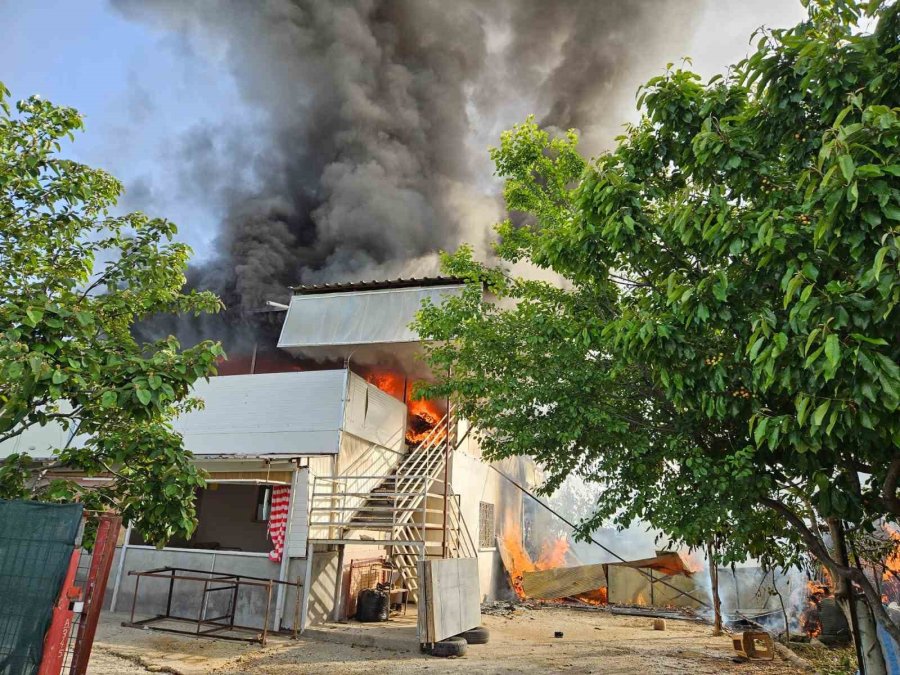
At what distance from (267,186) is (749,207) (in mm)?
25066

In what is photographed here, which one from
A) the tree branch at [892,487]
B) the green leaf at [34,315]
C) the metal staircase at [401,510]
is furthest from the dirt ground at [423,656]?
the green leaf at [34,315]

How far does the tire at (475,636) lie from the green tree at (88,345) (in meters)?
7.75

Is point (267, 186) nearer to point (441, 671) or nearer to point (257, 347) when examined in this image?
point (257, 347)

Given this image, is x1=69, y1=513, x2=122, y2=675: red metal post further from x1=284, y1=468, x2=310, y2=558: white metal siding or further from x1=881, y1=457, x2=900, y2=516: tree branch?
x1=284, y1=468, x2=310, y2=558: white metal siding

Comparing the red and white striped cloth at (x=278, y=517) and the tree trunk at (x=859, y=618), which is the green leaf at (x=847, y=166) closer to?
the tree trunk at (x=859, y=618)

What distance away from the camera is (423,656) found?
10.5 m

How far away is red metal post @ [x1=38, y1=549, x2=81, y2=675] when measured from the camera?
4.72 m

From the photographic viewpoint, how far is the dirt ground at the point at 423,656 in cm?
928

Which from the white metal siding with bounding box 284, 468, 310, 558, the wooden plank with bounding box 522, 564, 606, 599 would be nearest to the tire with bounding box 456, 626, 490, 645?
the white metal siding with bounding box 284, 468, 310, 558

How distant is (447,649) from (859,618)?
6.65 m

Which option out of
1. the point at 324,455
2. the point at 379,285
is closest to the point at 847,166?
the point at 324,455

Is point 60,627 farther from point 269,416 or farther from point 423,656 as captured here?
point 269,416

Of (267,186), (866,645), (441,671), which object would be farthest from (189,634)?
(267,186)

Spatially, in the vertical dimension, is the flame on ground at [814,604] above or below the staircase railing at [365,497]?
below
